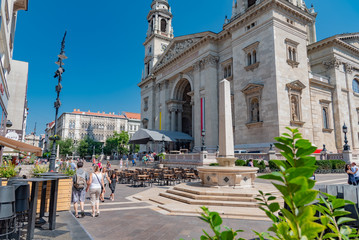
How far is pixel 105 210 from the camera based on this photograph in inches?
344

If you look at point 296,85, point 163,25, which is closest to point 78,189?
point 296,85

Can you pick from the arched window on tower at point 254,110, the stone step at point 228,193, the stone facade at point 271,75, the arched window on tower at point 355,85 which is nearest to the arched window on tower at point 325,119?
the stone facade at point 271,75

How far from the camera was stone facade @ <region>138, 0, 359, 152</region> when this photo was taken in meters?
25.4

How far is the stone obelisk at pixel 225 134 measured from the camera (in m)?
11.7

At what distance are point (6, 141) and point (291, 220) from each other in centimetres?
1173

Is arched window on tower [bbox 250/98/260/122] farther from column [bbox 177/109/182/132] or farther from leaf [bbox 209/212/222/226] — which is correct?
leaf [bbox 209/212/222/226]

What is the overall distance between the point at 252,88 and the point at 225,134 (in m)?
16.5

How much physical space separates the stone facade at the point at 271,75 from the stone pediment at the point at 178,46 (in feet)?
0.73

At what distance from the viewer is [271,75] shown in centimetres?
2520

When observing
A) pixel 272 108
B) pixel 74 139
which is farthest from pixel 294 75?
pixel 74 139

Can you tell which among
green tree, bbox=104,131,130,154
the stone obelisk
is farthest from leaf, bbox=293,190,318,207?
green tree, bbox=104,131,130,154

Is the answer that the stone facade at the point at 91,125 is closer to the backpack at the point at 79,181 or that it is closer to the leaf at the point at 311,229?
the backpack at the point at 79,181

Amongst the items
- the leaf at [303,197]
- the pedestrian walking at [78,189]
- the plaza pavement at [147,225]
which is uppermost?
the leaf at [303,197]

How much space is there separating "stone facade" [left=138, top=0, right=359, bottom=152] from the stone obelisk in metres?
13.3
